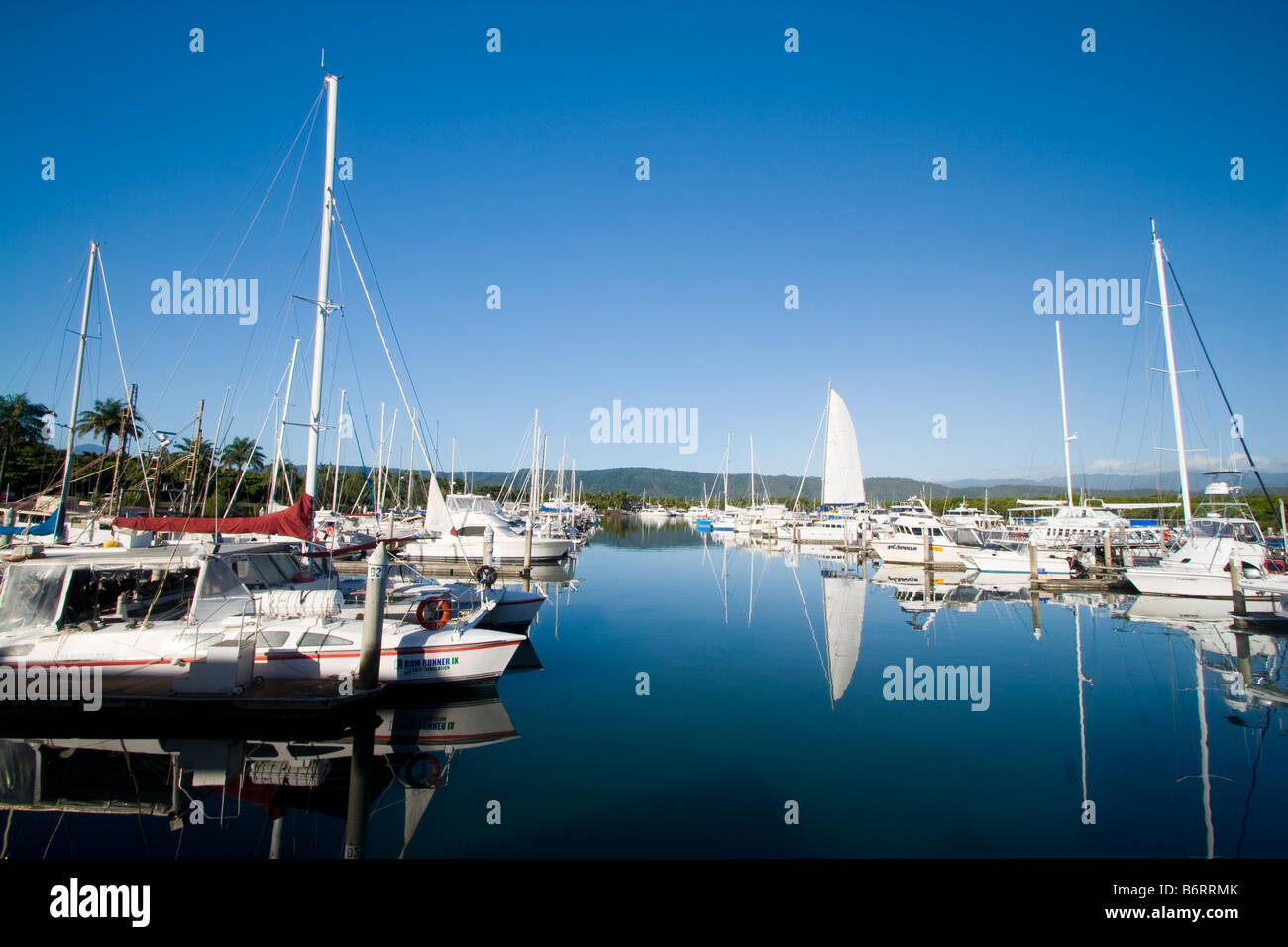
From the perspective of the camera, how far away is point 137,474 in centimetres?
6312

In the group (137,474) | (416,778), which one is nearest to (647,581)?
(416,778)

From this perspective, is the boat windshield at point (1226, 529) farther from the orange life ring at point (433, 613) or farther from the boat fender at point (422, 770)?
the boat fender at point (422, 770)

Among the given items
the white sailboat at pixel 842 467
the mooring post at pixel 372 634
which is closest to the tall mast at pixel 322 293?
the mooring post at pixel 372 634

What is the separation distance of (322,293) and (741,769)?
16.4 metres

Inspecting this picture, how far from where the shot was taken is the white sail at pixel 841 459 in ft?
203

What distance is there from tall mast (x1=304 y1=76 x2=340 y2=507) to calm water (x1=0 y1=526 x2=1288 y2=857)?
7.71 metres

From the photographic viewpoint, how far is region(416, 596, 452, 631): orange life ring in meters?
15.9

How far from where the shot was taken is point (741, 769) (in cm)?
1176

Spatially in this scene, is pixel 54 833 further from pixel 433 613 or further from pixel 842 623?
pixel 842 623

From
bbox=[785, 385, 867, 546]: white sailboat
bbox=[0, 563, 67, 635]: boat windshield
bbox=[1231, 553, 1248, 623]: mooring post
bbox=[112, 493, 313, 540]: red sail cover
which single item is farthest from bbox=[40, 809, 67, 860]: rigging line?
bbox=[785, 385, 867, 546]: white sailboat

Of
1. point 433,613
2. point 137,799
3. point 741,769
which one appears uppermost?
point 433,613

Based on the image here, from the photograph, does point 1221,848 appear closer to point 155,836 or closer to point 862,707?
point 862,707

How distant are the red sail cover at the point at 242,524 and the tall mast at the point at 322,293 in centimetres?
74

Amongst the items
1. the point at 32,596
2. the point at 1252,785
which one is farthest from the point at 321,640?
the point at 1252,785
